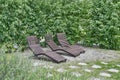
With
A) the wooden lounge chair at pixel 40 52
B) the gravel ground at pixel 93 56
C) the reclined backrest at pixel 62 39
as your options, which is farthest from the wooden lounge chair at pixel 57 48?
the wooden lounge chair at pixel 40 52

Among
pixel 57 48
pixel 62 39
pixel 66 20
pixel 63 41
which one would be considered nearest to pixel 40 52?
pixel 57 48

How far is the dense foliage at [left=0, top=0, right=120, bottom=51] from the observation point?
884 cm

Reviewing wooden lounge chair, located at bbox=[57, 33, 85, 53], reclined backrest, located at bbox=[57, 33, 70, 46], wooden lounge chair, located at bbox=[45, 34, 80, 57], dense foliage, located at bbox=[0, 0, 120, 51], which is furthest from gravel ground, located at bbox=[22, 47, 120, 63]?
reclined backrest, located at bbox=[57, 33, 70, 46]

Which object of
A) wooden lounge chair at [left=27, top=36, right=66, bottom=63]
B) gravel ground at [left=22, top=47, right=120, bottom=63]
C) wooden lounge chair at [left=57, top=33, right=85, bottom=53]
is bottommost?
gravel ground at [left=22, top=47, right=120, bottom=63]

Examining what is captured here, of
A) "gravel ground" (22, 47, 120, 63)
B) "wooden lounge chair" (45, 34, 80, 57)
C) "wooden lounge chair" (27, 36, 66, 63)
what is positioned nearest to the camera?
"wooden lounge chair" (27, 36, 66, 63)

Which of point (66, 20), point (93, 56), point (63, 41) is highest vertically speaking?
point (66, 20)

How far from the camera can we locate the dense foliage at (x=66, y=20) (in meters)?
8.84

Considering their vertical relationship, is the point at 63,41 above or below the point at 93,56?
above

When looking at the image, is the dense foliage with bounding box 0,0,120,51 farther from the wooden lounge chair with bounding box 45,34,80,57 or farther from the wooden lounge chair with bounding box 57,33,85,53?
the wooden lounge chair with bounding box 45,34,80,57

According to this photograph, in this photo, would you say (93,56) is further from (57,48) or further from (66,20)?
(66,20)

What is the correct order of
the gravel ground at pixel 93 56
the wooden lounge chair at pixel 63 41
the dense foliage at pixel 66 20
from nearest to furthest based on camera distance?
the gravel ground at pixel 93 56 → the dense foliage at pixel 66 20 → the wooden lounge chair at pixel 63 41

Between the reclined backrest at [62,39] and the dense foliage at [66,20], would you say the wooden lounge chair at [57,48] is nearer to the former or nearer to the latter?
the reclined backrest at [62,39]

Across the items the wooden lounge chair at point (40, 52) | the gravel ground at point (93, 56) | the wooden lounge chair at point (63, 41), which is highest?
the wooden lounge chair at point (40, 52)

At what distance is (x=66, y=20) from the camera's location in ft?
32.2
